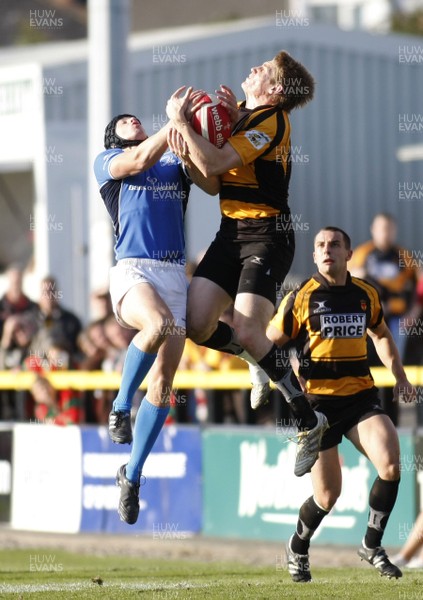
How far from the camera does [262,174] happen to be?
9.00m

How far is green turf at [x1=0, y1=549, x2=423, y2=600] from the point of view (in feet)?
29.7

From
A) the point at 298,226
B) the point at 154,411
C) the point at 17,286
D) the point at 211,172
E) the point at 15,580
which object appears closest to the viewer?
the point at 211,172

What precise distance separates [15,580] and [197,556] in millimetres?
3123

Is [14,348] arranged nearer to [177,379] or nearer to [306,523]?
[177,379]

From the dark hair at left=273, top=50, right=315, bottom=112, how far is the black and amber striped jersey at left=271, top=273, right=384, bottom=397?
1380 millimetres

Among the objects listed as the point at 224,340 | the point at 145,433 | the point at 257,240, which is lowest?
the point at 145,433

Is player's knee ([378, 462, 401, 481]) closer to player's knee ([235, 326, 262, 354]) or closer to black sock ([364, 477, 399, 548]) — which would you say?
black sock ([364, 477, 399, 548])

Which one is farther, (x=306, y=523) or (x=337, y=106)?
(x=337, y=106)

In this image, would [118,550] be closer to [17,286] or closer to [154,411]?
[17,286]

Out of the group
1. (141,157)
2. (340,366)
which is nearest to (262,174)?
(141,157)

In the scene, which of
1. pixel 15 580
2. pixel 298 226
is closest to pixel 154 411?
pixel 15 580

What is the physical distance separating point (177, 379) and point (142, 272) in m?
4.72

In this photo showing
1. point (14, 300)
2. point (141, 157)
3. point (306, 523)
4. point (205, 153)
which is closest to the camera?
point (205, 153)

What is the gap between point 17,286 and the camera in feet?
54.1
